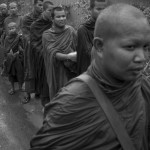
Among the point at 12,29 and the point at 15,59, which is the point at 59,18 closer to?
the point at 15,59

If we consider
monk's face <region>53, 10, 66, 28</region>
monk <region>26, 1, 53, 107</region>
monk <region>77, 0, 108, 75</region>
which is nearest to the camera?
monk <region>77, 0, 108, 75</region>

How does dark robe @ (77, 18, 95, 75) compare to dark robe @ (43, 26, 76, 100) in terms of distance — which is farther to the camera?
dark robe @ (43, 26, 76, 100)

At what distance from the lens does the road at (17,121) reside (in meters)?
5.24

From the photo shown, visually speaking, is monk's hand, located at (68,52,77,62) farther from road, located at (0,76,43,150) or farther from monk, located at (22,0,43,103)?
monk, located at (22,0,43,103)

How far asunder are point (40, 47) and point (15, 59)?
1599 mm

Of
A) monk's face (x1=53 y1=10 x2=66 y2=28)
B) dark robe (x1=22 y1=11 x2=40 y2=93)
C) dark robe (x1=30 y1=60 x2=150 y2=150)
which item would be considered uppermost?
dark robe (x1=30 y1=60 x2=150 y2=150)

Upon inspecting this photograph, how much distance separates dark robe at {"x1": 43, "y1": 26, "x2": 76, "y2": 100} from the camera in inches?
202

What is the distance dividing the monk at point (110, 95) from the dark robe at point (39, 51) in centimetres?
431

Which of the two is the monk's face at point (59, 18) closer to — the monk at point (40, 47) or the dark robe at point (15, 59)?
the monk at point (40, 47)

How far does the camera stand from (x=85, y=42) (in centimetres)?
430

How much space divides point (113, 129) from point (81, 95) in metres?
0.22

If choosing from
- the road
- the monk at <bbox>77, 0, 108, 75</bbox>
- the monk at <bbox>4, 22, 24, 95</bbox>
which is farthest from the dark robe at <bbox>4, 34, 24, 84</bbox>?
the monk at <bbox>77, 0, 108, 75</bbox>

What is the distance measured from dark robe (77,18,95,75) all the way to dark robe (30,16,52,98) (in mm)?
1756

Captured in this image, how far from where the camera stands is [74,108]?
1.67 meters
